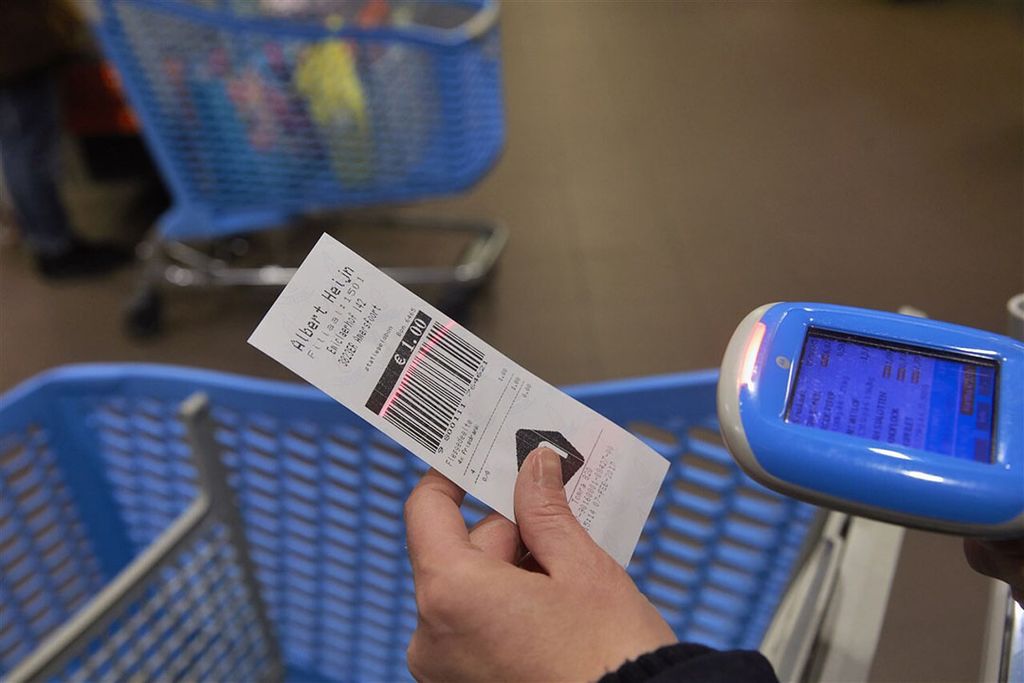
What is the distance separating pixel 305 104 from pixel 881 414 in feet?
3.53

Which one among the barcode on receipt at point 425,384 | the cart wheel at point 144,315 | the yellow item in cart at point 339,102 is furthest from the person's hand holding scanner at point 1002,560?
the cart wheel at point 144,315

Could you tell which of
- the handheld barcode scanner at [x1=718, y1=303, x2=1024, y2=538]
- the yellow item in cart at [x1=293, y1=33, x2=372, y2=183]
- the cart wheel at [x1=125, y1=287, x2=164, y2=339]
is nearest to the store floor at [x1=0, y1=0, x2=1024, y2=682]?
the cart wheel at [x1=125, y1=287, x2=164, y2=339]

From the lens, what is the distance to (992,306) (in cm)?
84

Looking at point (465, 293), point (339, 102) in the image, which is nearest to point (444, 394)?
point (465, 293)

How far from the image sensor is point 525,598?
338 millimetres

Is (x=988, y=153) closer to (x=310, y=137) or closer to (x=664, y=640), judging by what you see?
(x=310, y=137)

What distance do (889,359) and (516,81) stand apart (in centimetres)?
105

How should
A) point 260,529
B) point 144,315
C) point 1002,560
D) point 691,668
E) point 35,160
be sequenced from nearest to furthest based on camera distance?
point 691,668, point 1002,560, point 260,529, point 144,315, point 35,160

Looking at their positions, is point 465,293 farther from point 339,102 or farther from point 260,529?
point 260,529

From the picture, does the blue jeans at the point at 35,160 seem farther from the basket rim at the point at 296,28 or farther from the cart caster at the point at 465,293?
the cart caster at the point at 465,293

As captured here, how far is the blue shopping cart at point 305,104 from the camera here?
1.21 m

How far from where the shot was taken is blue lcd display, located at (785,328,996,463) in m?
0.38

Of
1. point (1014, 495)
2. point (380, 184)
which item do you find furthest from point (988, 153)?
point (1014, 495)

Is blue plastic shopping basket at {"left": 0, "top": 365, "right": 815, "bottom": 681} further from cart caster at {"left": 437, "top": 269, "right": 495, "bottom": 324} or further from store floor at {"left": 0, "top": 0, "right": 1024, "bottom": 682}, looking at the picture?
cart caster at {"left": 437, "top": 269, "right": 495, "bottom": 324}
